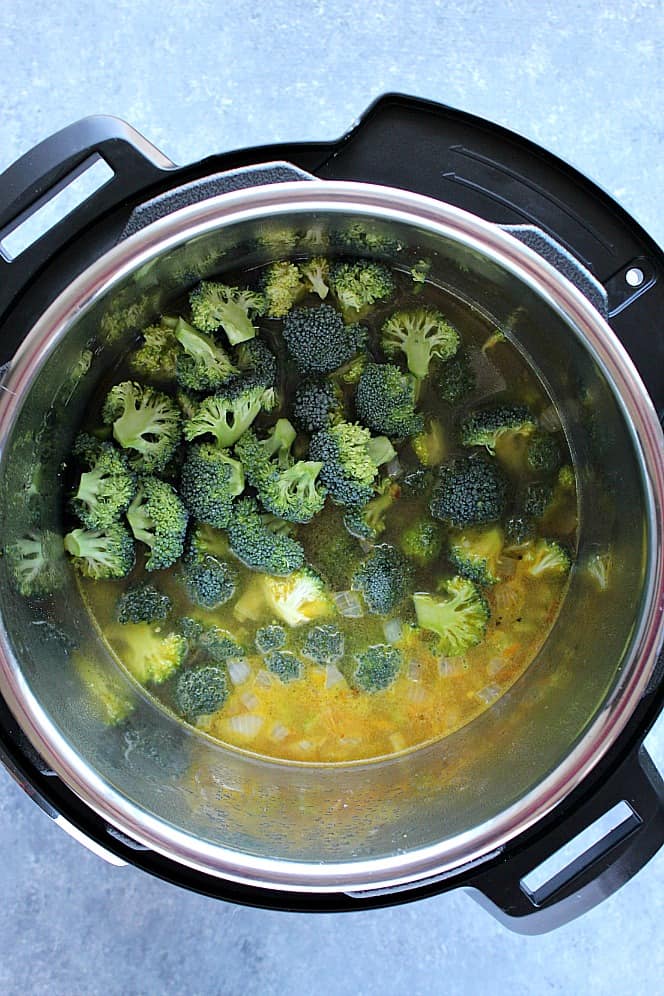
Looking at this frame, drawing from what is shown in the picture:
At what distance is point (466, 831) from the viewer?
1.53 metres

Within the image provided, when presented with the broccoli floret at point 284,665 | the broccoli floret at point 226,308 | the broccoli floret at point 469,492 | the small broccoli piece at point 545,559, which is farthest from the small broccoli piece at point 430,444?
the broccoli floret at point 284,665

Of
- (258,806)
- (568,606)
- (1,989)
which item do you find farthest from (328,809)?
(1,989)

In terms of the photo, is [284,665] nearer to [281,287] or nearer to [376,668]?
[376,668]

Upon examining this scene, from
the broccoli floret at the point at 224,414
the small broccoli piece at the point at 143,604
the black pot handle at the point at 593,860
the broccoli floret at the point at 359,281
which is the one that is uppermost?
the broccoli floret at the point at 359,281

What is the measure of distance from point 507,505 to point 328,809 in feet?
2.39

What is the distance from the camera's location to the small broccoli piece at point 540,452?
183cm

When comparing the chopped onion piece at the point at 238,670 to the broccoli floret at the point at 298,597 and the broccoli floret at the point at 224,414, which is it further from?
the broccoli floret at the point at 224,414

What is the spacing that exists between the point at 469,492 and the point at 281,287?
55cm

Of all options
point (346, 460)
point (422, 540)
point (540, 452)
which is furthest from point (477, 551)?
point (346, 460)

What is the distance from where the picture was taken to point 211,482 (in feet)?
5.63

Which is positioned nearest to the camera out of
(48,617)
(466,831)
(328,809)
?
(466,831)

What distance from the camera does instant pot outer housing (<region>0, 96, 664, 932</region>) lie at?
1406mm

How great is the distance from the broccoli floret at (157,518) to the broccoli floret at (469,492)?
1.71ft

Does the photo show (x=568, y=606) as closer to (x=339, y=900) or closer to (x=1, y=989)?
(x=339, y=900)
